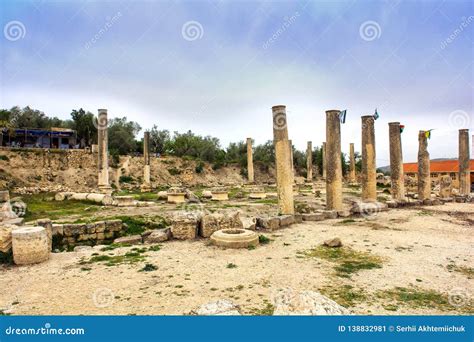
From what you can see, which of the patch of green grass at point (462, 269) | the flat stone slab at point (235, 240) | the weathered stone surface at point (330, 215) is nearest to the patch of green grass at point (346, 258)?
the patch of green grass at point (462, 269)

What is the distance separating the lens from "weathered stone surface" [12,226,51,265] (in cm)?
688

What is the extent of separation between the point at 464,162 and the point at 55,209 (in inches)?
1017

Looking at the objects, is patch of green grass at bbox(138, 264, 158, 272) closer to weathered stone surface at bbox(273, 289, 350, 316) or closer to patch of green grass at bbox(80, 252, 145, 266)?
patch of green grass at bbox(80, 252, 145, 266)

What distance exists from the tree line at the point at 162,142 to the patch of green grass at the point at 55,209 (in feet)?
68.0

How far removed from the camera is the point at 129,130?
47188 mm

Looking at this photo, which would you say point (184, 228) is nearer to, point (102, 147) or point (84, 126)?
point (102, 147)

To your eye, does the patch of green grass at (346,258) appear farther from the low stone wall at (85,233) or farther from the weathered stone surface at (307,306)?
the low stone wall at (85,233)

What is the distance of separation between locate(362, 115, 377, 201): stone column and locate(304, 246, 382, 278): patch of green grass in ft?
27.8

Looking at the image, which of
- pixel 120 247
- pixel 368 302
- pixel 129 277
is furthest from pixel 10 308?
pixel 368 302

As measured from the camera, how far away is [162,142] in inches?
2080

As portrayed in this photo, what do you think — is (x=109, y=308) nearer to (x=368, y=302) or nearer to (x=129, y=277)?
(x=129, y=277)

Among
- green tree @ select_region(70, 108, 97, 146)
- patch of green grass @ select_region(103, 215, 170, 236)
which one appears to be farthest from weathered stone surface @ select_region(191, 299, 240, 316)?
green tree @ select_region(70, 108, 97, 146)

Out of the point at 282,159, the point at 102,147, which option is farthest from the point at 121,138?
the point at 282,159

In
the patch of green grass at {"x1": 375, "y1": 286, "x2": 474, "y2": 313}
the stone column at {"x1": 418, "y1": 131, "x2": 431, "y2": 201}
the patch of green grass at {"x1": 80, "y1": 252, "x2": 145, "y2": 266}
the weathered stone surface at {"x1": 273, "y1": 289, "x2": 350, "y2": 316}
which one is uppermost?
the stone column at {"x1": 418, "y1": 131, "x2": 431, "y2": 201}
